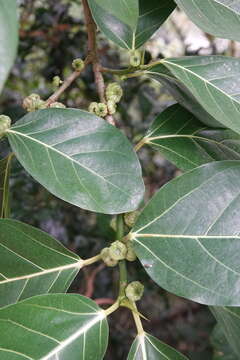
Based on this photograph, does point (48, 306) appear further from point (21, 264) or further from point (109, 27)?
point (109, 27)

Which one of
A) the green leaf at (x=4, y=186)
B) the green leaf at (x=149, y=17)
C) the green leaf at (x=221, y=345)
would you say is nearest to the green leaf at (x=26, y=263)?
the green leaf at (x=4, y=186)

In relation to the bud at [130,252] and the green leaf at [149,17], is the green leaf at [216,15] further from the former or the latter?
the bud at [130,252]

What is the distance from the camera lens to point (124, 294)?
661mm

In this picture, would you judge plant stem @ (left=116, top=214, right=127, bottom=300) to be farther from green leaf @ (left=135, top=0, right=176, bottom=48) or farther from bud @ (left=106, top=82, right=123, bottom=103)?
green leaf @ (left=135, top=0, right=176, bottom=48)

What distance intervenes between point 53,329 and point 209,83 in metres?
0.38

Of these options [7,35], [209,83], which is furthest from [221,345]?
[7,35]

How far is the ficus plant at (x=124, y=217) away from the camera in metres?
→ 0.59

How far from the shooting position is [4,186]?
81 centimetres

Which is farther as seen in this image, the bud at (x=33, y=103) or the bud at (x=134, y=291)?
the bud at (x=33, y=103)

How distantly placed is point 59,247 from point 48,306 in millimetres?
103

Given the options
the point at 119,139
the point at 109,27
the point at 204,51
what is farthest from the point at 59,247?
the point at 204,51

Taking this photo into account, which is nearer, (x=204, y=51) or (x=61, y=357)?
(x=61, y=357)

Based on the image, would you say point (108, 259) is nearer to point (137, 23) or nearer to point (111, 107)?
point (111, 107)

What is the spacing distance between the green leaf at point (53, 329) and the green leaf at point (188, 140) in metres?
0.25
